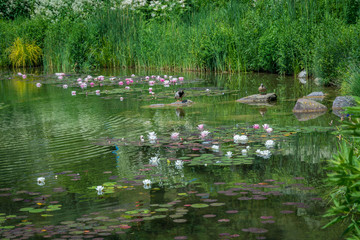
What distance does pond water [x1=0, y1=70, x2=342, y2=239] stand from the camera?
380 cm

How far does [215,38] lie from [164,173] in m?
10.7

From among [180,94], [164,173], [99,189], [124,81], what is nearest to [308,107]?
[180,94]

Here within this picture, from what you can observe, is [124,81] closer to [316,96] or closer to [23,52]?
[316,96]

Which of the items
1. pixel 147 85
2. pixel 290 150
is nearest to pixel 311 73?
pixel 147 85

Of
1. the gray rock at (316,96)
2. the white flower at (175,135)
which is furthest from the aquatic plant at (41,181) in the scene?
the gray rock at (316,96)

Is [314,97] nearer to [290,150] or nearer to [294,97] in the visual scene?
[294,97]

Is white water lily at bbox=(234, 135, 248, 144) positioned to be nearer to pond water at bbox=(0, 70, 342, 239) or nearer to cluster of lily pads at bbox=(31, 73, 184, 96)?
pond water at bbox=(0, 70, 342, 239)

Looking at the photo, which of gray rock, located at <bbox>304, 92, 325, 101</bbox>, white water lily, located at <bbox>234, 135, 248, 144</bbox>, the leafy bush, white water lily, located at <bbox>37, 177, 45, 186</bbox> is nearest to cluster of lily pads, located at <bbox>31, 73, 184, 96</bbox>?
gray rock, located at <bbox>304, 92, 325, 101</bbox>

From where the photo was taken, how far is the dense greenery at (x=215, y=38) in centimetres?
1180

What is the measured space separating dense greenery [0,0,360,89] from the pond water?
2.33 m

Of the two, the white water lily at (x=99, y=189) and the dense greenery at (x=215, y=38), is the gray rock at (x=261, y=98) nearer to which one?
the dense greenery at (x=215, y=38)

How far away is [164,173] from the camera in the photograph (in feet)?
17.0

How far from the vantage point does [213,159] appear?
5570 mm

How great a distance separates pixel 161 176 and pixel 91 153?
1.40 meters
